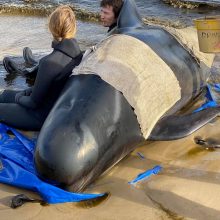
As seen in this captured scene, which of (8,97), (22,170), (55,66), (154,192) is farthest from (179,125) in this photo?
(8,97)

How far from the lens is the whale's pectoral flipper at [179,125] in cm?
513

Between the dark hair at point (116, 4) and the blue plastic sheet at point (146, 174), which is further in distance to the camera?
the dark hair at point (116, 4)

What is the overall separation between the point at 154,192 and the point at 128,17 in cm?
301

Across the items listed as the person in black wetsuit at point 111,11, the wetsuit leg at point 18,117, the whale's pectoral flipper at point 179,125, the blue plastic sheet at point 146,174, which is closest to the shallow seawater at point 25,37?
the wetsuit leg at point 18,117

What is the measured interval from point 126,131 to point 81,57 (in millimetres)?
1276

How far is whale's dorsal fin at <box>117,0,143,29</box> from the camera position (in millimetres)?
6539

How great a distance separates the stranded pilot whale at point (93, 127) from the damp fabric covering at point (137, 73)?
0.03m

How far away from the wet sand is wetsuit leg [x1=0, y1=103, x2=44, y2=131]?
4.18 feet

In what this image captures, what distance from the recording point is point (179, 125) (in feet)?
17.2

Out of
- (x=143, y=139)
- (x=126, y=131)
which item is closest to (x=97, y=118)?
(x=126, y=131)

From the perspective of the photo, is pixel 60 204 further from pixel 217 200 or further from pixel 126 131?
pixel 217 200

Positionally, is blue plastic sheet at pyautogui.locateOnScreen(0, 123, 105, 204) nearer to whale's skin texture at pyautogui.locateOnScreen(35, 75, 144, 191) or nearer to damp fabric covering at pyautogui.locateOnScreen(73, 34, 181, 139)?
whale's skin texture at pyautogui.locateOnScreen(35, 75, 144, 191)

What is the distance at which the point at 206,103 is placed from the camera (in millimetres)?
6930

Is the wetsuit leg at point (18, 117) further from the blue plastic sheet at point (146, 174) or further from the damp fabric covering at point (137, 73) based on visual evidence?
the blue plastic sheet at point (146, 174)
